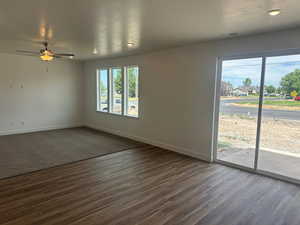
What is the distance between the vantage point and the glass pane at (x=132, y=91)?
6086 mm

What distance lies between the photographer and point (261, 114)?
12.2 ft

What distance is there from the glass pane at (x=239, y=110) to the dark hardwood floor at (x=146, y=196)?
16.2 inches

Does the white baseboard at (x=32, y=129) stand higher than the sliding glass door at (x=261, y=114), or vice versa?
the sliding glass door at (x=261, y=114)

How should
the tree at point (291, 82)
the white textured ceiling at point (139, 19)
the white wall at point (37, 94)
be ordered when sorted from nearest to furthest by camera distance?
the white textured ceiling at point (139, 19)
the tree at point (291, 82)
the white wall at point (37, 94)

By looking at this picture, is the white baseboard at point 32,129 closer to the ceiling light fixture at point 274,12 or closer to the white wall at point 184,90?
the white wall at point 184,90

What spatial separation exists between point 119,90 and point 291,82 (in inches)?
190

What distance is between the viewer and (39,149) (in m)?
5.01

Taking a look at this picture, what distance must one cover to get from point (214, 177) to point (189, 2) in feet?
9.39

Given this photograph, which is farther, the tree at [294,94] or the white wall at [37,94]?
the white wall at [37,94]

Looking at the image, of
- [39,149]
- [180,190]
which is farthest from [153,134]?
[39,149]

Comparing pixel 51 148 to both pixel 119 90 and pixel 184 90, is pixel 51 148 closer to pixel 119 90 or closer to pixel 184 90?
pixel 119 90

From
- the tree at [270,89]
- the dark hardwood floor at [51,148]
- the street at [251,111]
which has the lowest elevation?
the dark hardwood floor at [51,148]

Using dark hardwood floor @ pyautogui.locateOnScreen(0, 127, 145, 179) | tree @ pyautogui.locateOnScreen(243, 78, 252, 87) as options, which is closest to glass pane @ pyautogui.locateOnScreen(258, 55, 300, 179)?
tree @ pyautogui.locateOnScreen(243, 78, 252, 87)

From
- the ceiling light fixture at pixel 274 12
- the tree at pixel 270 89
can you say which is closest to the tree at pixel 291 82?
the tree at pixel 270 89
